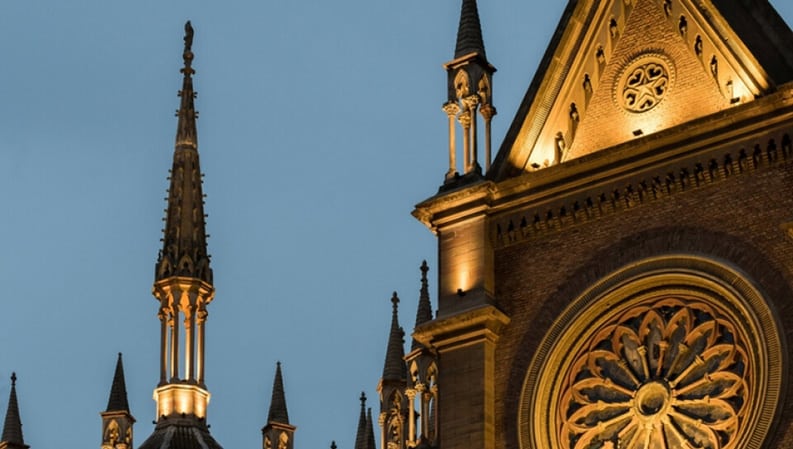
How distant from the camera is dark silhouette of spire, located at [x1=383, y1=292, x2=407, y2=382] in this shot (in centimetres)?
4847

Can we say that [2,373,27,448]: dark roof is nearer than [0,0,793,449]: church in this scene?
No

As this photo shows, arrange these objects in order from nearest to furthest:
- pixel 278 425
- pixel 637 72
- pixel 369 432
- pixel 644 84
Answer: pixel 644 84 < pixel 637 72 < pixel 369 432 < pixel 278 425

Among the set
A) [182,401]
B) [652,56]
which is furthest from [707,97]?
[182,401]

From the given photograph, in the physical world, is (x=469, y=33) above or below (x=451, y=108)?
above

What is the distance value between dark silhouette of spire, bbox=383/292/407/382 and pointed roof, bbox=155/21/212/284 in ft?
29.3

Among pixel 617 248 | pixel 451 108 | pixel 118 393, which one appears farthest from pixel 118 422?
pixel 617 248

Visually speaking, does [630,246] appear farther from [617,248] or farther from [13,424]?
[13,424]

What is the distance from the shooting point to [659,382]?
43.8 metres

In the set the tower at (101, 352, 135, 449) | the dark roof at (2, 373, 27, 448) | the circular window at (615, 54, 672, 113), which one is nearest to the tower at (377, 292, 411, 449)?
the circular window at (615, 54, 672, 113)

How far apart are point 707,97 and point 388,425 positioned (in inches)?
362

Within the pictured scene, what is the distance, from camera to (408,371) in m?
47.5

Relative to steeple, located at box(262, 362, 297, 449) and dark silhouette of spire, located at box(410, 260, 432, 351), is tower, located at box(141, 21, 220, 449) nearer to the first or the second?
steeple, located at box(262, 362, 297, 449)

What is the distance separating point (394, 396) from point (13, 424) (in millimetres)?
12703

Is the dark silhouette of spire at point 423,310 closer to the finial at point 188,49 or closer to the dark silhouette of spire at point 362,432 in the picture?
the dark silhouette of spire at point 362,432
